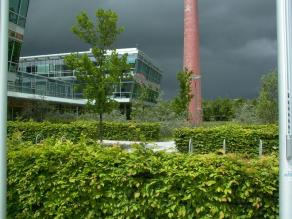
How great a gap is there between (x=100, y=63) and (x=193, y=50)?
687 inches

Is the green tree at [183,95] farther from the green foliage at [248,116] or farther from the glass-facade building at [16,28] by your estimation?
the glass-facade building at [16,28]

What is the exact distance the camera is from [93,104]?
22953 mm

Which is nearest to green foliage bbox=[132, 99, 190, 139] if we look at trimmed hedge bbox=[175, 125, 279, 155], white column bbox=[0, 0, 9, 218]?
trimmed hedge bbox=[175, 125, 279, 155]

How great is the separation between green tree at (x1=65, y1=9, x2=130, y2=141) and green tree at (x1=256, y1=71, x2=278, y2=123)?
655 inches

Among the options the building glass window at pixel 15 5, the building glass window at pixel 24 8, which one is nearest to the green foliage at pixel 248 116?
the building glass window at pixel 24 8

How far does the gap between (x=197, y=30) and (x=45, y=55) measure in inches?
1325

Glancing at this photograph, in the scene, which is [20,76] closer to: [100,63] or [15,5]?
[15,5]

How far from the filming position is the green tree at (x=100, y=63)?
22311mm

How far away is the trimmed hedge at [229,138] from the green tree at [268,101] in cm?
1675

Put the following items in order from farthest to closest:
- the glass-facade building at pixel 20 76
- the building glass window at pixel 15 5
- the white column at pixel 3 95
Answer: the glass-facade building at pixel 20 76 < the building glass window at pixel 15 5 < the white column at pixel 3 95

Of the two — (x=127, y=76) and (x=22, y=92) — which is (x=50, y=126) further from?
(x=22, y=92)

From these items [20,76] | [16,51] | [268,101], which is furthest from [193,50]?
[20,76]

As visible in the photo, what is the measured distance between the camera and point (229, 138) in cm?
1897

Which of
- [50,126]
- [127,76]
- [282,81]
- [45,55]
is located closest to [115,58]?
[127,76]
